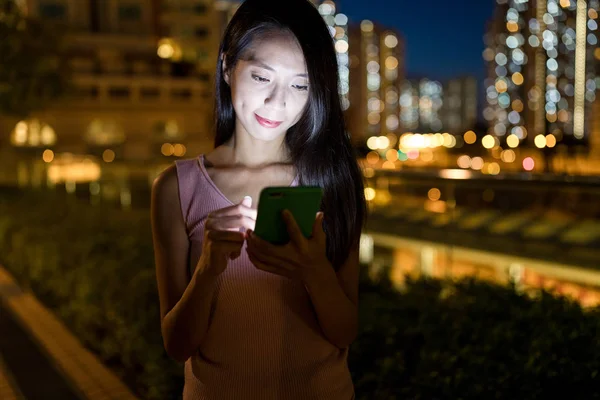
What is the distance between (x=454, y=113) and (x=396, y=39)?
57519 millimetres

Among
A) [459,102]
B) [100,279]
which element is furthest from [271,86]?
[459,102]

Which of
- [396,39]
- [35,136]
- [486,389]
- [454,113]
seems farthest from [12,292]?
[454,113]

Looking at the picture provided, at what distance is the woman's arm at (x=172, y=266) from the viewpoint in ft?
4.54

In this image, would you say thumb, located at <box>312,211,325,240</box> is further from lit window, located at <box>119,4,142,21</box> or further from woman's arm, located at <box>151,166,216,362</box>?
lit window, located at <box>119,4,142,21</box>

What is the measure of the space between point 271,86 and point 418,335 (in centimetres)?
185

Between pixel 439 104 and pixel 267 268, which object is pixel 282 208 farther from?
pixel 439 104

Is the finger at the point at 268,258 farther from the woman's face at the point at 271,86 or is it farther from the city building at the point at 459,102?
the city building at the point at 459,102

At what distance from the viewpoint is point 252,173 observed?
147 centimetres

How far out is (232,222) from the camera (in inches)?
49.4

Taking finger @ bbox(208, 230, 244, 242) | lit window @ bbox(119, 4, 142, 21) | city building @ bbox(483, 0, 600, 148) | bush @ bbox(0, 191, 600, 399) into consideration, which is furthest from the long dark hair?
lit window @ bbox(119, 4, 142, 21)

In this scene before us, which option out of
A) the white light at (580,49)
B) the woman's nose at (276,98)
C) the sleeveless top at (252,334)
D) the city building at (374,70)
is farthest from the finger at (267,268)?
the city building at (374,70)

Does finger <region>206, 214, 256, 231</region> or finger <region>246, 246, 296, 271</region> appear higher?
finger <region>206, 214, 256, 231</region>

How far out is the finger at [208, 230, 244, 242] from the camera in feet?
4.09

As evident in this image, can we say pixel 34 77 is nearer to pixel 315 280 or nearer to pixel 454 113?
pixel 315 280
